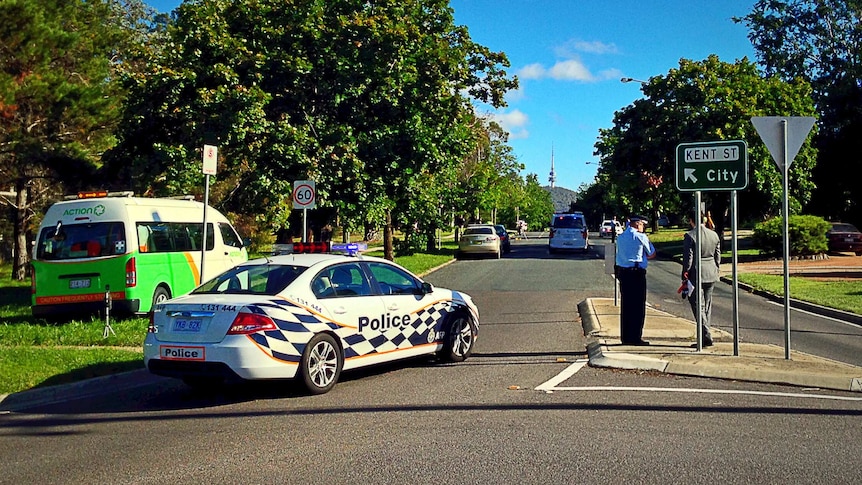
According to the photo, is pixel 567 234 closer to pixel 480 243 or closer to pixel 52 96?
pixel 480 243

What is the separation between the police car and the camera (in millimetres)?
8172

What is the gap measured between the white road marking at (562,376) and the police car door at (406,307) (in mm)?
1671

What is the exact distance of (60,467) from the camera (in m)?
6.16

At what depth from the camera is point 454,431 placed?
682cm

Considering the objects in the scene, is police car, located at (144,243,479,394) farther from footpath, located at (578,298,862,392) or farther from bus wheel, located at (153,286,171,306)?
bus wheel, located at (153,286,171,306)

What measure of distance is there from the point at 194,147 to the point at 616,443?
18289mm

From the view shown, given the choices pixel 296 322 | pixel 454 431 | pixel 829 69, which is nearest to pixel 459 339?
pixel 296 322

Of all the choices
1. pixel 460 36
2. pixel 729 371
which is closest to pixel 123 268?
pixel 729 371

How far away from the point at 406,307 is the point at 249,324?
2.31 meters

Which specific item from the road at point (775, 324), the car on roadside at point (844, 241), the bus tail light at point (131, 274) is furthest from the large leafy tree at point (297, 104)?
the car on roadside at point (844, 241)

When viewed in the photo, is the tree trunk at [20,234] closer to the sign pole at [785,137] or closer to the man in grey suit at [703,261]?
the man in grey suit at [703,261]

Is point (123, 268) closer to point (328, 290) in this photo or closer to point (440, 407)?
point (328, 290)

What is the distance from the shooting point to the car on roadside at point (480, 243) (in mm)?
38031

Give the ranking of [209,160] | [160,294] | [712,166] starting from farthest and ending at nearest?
[160,294] → [209,160] → [712,166]
